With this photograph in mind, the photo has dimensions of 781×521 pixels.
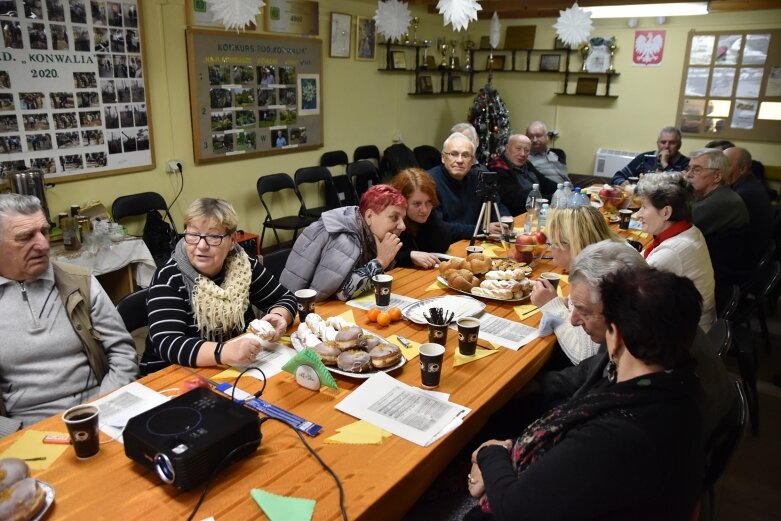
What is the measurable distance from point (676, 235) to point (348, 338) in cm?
170

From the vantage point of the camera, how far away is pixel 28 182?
3.55 metres

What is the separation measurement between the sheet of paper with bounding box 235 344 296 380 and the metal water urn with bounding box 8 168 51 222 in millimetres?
2396

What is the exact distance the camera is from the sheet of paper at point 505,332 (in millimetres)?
2021

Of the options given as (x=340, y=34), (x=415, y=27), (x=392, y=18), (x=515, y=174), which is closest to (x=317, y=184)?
(x=340, y=34)

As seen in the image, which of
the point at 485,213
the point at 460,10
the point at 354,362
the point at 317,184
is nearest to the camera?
the point at 354,362

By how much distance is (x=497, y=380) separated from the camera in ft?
5.74

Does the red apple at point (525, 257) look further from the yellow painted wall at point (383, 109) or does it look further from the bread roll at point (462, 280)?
the yellow painted wall at point (383, 109)

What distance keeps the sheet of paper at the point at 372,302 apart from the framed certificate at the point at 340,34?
13.7 ft

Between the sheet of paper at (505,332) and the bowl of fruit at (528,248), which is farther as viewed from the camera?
the bowl of fruit at (528,248)

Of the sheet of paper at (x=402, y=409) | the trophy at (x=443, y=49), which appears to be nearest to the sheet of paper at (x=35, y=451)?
the sheet of paper at (x=402, y=409)

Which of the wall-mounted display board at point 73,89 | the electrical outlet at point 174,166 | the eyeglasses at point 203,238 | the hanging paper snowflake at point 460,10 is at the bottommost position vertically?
the electrical outlet at point 174,166

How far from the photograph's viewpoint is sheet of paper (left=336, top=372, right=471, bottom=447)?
147cm

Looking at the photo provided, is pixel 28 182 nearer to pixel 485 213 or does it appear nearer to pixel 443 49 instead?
pixel 485 213

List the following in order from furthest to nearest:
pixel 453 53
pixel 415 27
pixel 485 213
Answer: pixel 453 53 < pixel 415 27 < pixel 485 213
